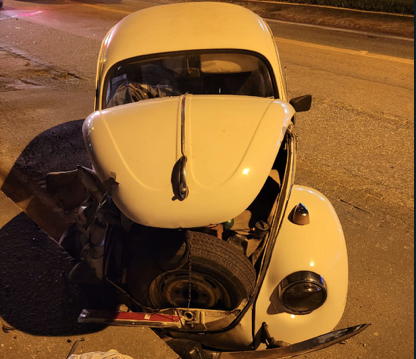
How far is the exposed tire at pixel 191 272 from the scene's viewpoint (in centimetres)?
233

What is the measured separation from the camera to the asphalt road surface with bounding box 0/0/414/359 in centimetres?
300

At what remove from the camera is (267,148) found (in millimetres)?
2492

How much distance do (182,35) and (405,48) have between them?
874 cm

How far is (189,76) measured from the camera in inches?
141

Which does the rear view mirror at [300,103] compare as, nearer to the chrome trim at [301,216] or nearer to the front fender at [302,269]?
the chrome trim at [301,216]

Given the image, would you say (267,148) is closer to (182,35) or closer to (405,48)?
(182,35)

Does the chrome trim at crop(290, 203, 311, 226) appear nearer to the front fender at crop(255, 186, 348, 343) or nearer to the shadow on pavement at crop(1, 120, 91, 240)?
the front fender at crop(255, 186, 348, 343)

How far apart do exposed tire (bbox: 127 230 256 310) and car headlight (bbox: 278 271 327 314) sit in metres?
0.21

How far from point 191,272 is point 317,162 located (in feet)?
10.5

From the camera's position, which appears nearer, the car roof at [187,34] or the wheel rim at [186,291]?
the wheel rim at [186,291]

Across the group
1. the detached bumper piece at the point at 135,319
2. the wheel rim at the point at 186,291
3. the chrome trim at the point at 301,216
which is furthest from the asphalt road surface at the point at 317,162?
the chrome trim at the point at 301,216

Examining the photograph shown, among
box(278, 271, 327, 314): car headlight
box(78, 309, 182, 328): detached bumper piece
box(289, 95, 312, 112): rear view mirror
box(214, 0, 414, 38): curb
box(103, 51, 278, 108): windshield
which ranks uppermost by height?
box(103, 51, 278, 108): windshield

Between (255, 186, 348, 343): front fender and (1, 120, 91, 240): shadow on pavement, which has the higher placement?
(255, 186, 348, 343): front fender

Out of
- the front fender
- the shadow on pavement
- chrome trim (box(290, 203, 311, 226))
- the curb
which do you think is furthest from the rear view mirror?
the curb
